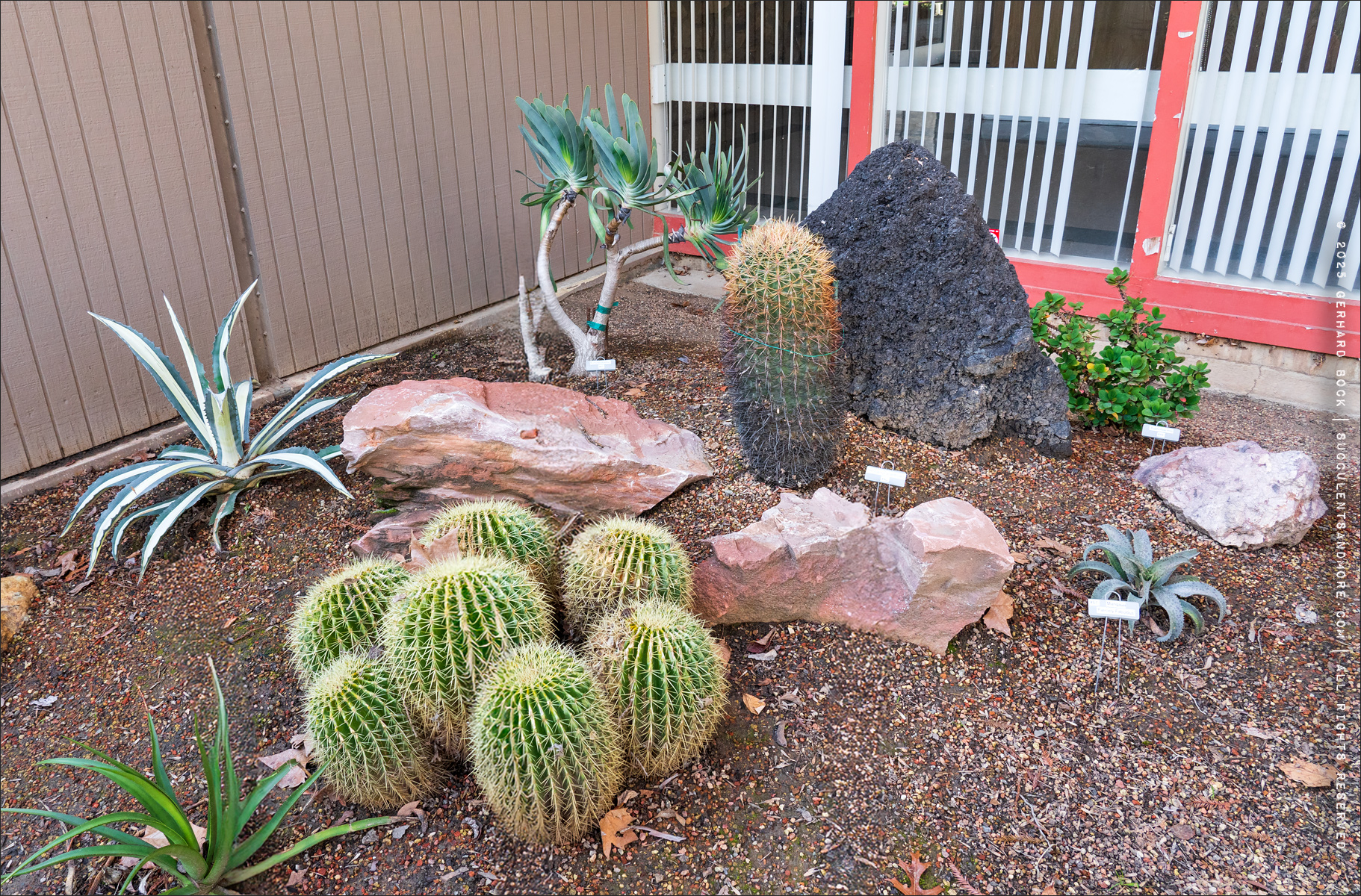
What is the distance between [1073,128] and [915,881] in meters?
4.47

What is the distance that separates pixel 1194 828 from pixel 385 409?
269cm

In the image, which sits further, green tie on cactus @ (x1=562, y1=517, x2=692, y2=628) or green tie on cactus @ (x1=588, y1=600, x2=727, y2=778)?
green tie on cactus @ (x1=562, y1=517, x2=692, y2=628)

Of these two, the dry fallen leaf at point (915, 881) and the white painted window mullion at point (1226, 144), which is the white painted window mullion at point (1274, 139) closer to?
the white painted window mullion at point (1226, 144)

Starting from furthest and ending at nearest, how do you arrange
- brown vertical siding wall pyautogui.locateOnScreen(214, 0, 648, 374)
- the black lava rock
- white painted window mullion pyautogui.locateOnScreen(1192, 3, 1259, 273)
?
1. white painted window mullion pyautogui.locateOnScreen(1192, 3, 1259, 273)
2. brown vertical siding wall pyautogui.locateOnScreen(214, 0, 648, 374)
3. the black lava rock

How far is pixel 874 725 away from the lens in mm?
2346

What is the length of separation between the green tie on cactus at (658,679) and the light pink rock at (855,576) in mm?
461

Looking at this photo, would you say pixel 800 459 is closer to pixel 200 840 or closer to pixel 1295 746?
pixel 1295 746

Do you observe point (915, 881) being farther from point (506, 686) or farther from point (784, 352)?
point (784, 352)

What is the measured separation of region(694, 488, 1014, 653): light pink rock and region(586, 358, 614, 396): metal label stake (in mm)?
1557

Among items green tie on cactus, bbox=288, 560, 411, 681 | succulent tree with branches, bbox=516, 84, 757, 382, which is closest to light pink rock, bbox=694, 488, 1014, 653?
green tie on cactus, bbox=288, 560, 411, 681

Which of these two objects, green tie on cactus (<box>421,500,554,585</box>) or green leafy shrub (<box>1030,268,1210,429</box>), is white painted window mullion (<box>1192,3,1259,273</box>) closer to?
green leafy shrub (<box>1030,268,1210,429</box>)

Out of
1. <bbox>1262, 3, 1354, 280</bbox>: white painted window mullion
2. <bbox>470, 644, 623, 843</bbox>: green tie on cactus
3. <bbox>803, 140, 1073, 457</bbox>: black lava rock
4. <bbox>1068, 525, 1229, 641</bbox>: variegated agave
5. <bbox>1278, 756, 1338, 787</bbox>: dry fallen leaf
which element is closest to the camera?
<bbox>470, 644, 623, 843</bbox>: green tie on cactus

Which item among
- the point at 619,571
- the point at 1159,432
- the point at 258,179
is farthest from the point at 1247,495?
the point at 258,179

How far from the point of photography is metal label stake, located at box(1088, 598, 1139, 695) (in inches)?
90.3
